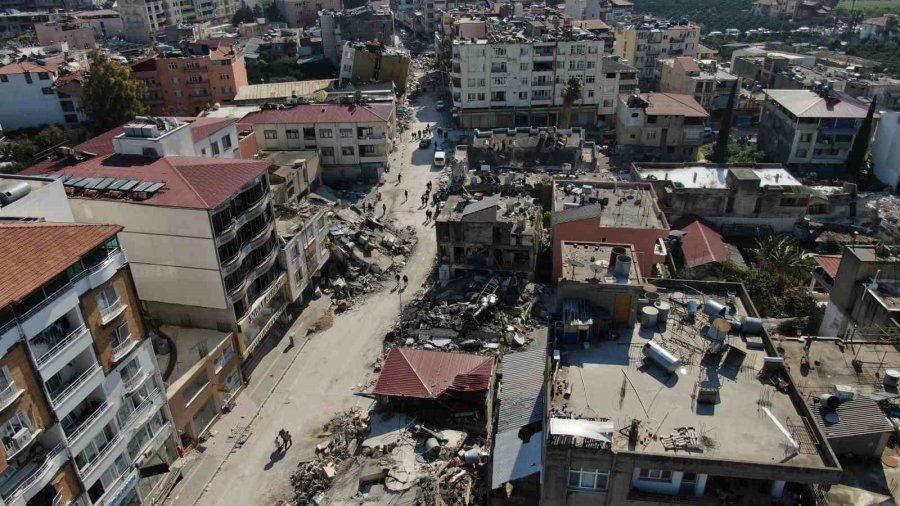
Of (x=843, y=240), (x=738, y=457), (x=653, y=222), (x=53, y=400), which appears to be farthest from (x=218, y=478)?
(x=843, y=240)

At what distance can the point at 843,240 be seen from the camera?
53375 millimetres

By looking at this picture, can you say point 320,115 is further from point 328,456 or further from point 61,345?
point 61,345

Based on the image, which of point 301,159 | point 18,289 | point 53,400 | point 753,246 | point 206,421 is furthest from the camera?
point 301,159

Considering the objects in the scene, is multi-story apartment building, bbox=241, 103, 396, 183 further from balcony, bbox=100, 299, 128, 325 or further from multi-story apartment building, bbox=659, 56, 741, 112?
multi-story apartment building, bbox=659, 56, 741, 112

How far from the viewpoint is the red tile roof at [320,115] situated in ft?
217

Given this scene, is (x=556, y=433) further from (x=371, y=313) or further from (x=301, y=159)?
(x=301, y=159)

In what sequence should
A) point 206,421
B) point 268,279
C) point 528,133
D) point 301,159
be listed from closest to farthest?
point 206,421 < point 268,279 < point 301,159 < point 528,133

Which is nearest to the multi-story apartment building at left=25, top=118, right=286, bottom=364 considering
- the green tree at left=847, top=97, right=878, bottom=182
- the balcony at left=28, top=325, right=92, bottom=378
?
the balcony at left=28, top=325, right=92, bottom=378

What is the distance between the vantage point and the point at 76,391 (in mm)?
25312

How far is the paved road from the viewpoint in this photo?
32469 mm

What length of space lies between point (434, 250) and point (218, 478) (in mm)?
28172

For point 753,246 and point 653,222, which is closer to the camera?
point 653,222

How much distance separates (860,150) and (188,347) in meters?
72.6

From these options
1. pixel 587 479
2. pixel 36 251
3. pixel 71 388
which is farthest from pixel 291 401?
pixel 587 479
